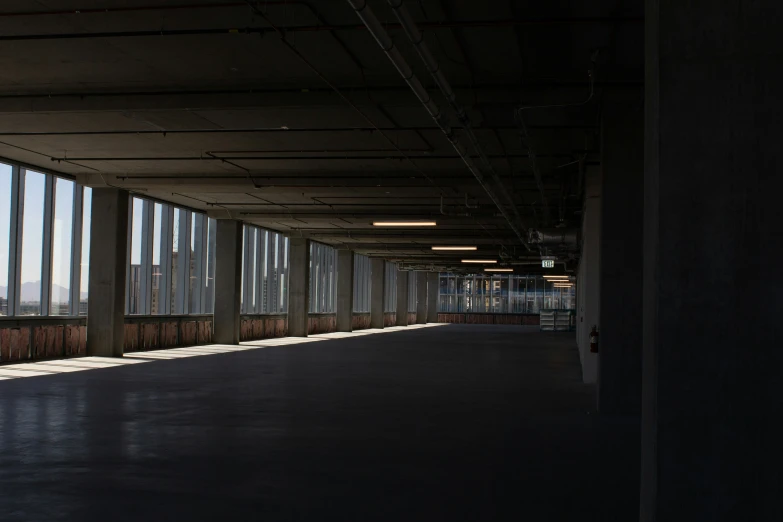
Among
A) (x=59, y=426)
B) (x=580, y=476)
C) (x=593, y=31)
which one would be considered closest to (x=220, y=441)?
(x=59, y=426)

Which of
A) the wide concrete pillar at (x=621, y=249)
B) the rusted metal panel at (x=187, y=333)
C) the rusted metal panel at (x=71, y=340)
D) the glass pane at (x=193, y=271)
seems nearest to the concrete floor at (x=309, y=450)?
the wide concrete pillar at (x=621, y=249)

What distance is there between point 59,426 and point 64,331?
1485cm

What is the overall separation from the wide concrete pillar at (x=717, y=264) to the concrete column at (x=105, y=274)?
22.6m

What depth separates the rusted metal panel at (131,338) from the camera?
28.4m

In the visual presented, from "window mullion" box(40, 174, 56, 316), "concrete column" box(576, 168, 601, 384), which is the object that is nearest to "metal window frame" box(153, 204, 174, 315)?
"window mullion" box(40, 174, 56, 316)

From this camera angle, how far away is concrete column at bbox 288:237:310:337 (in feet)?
138

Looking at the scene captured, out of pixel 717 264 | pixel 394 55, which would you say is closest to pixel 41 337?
pixel 394 55

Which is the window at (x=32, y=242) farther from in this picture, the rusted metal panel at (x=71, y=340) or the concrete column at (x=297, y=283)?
the concrete column at (x=297, y=283)

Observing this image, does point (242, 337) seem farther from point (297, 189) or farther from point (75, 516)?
point (75, 516)

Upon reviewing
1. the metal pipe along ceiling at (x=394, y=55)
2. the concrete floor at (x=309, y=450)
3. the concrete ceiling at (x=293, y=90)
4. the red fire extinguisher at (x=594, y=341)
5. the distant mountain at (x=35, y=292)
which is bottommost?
the concrete floor at (x=309, y=450)

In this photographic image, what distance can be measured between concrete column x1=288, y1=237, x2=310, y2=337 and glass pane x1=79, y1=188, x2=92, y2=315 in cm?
1633

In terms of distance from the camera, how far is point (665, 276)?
5.38 meters

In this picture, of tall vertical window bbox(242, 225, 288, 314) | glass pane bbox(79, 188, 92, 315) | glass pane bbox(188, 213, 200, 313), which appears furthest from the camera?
tall vertical window bbox(242, 225, 288, 314)

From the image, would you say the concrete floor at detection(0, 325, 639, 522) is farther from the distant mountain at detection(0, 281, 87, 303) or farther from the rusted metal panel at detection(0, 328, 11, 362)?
the distant mountain at detection(0, 281, 87, 303)
